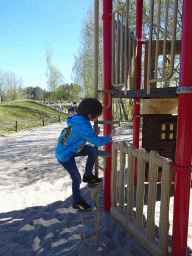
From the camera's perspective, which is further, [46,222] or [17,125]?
[17,125]

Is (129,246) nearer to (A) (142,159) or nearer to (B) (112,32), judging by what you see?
(A) (142,159)

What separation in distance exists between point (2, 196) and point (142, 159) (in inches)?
120

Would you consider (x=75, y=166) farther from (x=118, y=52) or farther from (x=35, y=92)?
(x=35, y=92)

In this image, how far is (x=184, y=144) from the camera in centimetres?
199

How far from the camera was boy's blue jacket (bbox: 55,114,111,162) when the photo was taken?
2039mm

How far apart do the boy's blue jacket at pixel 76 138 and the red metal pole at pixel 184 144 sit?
737 mm

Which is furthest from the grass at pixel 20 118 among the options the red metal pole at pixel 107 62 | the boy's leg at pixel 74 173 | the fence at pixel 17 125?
the boy's leg at pixel 74 173

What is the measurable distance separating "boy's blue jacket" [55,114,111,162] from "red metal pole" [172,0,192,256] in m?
0.74

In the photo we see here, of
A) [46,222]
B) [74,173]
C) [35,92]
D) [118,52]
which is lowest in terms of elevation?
[46,222]

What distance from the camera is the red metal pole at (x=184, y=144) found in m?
1.89

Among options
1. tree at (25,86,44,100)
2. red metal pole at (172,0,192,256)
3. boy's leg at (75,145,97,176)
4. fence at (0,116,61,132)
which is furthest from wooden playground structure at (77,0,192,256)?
tree at (25,86,44,100)

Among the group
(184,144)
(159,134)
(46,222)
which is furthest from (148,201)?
(159,134)

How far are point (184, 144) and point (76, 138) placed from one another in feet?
3.55

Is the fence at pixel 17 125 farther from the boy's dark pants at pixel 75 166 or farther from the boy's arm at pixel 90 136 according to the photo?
the boy's arm at pixel 90 136
